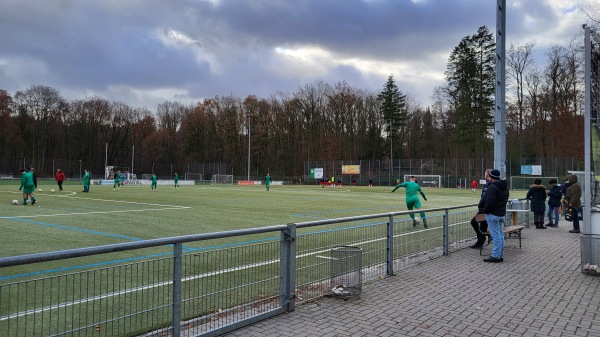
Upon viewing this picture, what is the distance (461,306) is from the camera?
5840mm

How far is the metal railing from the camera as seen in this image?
4156mm

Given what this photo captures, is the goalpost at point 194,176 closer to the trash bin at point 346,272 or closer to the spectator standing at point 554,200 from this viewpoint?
the spectator standing at point 554,200

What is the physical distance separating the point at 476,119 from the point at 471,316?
201 ft

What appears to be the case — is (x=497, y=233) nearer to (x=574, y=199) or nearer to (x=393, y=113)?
(x=574, y=199)

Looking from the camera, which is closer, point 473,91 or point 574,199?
point 574,199

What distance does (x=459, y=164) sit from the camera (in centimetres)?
6350

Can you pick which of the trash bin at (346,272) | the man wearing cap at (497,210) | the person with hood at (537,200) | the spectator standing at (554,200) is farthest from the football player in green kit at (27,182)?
the spectator standing at (554,200)

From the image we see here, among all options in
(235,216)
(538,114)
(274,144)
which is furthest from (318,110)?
(235,216)

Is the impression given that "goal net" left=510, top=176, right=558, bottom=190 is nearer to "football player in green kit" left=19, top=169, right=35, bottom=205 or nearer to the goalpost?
"football player in green kit" left=19, top=169, right=35, bottom=205

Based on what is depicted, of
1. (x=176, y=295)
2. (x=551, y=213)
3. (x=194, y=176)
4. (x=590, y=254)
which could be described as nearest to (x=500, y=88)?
(x=590, y=254)

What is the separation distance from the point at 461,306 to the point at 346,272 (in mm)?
1592

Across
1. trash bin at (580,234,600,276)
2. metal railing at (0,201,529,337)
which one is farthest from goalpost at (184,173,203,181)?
trash bin at (580,234,600,276)

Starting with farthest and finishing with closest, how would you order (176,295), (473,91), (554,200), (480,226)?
(473,91)
(554,200)
(480,226)
(176,295)

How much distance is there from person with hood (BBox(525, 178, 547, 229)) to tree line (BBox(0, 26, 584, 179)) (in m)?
45.2
